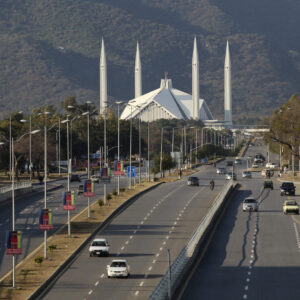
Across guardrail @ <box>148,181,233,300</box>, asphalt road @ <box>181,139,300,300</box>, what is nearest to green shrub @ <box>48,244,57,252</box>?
guardrail @ <box>148,181,233,300</box>

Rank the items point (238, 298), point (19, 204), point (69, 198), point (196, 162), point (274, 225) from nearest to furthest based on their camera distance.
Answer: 1. point (238, 298)
2. point (69, 198)
3. point (274, 225)
4. point (19, 204)
5. point (196, 162)

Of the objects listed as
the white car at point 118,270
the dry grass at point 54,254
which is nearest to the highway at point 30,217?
the dry grass at point 54,254

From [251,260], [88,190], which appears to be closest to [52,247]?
[251,260]

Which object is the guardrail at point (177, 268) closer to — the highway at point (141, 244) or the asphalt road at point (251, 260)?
the asphalt road at point (251, 260)

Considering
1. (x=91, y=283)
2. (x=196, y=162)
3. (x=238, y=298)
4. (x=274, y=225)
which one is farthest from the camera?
(x=196, y=162)

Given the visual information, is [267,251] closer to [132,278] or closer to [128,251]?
[128,251]

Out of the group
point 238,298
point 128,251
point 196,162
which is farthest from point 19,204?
point 196,162
